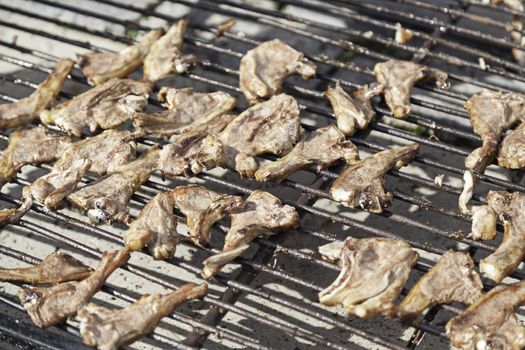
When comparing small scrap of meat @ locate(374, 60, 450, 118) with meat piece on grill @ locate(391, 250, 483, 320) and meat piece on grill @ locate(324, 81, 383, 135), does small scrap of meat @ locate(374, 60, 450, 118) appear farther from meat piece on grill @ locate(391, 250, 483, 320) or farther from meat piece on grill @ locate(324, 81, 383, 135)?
meat piece on grill @ locate(391, 250, 483, 320)

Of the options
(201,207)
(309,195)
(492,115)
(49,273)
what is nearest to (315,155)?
(309,195)

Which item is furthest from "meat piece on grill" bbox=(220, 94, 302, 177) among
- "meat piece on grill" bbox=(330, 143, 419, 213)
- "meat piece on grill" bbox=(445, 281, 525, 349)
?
"meat piece on grill" bbox=(445, 281, 525, 349)

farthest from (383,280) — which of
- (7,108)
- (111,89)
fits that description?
(7,108)

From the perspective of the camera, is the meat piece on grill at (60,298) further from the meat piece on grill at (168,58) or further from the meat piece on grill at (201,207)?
the meat piece on grill at (168,58)

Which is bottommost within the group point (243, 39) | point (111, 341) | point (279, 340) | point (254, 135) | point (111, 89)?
point (111, 341)

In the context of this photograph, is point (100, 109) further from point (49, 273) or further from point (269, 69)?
point (49, 273)

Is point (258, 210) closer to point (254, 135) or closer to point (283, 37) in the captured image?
point (254, 135)
